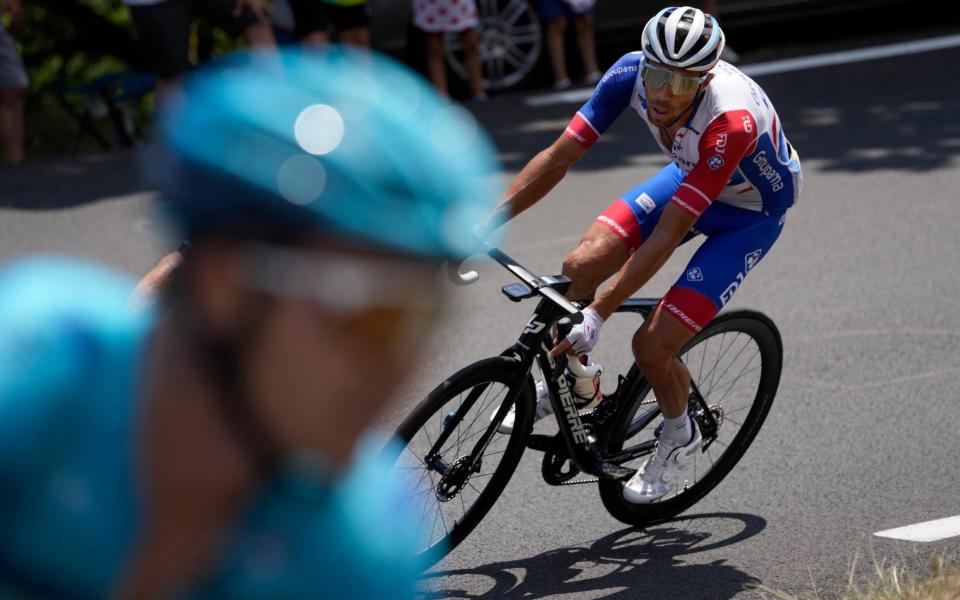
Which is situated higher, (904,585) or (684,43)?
(684,43)

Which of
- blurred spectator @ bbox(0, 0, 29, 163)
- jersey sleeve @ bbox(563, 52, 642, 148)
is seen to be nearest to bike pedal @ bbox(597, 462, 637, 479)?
jersey sleeve @ bbox(563, 52, 642, 148)

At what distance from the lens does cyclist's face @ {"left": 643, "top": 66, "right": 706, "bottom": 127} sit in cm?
428

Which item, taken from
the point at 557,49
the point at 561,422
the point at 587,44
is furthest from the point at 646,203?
the point at 587,44

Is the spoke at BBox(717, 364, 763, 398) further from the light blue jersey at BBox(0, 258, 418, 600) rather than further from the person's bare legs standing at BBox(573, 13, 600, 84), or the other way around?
the person's bare legs standing at BBox(573, 13, 600, 84)

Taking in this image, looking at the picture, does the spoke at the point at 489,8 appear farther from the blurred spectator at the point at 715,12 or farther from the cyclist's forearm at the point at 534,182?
the cyclist's forearm at the point at 534,182

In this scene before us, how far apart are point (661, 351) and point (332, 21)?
651 centimetres

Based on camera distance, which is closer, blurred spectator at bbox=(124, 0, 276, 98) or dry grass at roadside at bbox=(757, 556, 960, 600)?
→ dry grass at roadside at bbox=(757, 556, 960, 600)

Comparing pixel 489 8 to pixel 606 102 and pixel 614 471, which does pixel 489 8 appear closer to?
pixel 606 102

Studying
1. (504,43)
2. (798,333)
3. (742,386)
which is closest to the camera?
(742,386)

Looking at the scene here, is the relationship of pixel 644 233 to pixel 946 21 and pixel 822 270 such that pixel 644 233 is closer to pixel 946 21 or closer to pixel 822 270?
pixel 822 270

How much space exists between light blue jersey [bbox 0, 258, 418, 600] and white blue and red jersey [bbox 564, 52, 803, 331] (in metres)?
2.92

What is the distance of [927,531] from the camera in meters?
4.43

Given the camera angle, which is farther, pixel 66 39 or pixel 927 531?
pixel 66 39

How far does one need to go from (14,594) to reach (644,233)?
3.55 metres
